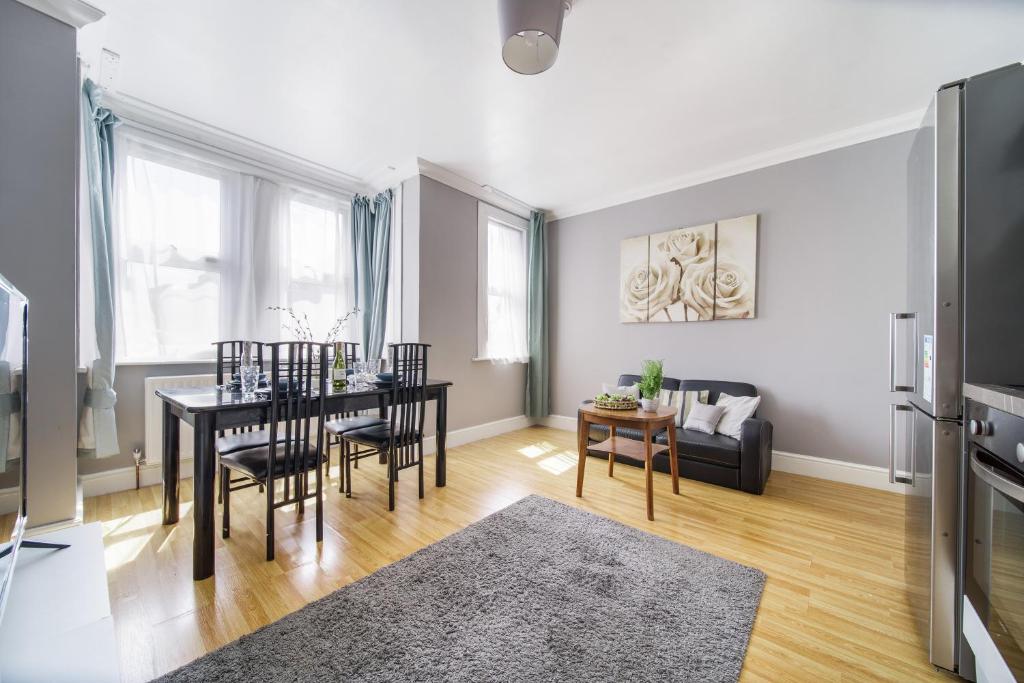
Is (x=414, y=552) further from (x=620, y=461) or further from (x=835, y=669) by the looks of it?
(x=620, y=461)

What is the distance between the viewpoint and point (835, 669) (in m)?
1.32

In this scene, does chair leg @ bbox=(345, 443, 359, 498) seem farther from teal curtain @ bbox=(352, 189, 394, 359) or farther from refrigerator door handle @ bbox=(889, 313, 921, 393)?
refrigerator door handle @ bbox=(889, 313, 921, 393)

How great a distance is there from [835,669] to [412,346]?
243 cm

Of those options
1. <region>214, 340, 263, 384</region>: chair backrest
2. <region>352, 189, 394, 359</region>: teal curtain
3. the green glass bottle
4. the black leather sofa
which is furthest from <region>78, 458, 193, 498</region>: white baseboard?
the black leather sofa

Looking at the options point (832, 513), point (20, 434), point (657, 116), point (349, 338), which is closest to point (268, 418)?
point (20, 434)

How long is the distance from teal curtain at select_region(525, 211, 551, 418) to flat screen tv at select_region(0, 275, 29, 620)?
160 inches

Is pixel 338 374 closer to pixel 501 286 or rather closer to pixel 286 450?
pixel 286 450

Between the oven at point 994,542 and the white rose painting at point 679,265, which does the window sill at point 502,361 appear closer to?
the white rose painting at point 679,265

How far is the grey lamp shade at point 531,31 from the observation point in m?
1.73

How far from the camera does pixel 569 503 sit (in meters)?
2.64

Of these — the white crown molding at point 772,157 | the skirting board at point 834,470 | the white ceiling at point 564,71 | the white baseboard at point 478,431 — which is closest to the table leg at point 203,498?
the white baseboard at point 478,431

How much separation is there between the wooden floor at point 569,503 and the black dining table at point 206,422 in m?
0.16

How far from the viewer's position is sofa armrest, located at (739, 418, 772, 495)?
277cm

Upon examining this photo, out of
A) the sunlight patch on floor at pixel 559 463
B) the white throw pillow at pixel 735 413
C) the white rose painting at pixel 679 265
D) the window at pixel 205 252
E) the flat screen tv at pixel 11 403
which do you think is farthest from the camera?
the white rose painting at pixel 679 265
